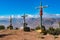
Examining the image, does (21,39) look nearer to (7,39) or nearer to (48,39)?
(7,39)

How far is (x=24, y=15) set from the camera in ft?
173

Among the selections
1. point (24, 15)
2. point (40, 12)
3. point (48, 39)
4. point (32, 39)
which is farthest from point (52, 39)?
point (24, 15)

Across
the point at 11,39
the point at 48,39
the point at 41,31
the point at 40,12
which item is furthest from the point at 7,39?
the point at 40,12

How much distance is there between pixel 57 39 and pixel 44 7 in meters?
13.2

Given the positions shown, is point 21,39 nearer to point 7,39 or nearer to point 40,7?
point 7,39

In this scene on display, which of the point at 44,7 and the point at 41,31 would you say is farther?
the point at 44,7

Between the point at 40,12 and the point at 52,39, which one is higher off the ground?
the point at 40,12

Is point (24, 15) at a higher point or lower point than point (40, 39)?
higher

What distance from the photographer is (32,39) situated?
95.0 feet

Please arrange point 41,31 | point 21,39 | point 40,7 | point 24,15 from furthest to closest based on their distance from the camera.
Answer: point 24,15 < point 40,7 < point 41,31 < point 21,39

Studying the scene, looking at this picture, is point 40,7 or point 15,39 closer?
point 15,39

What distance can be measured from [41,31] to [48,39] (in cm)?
905

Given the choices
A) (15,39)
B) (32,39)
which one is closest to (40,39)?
(32,39)

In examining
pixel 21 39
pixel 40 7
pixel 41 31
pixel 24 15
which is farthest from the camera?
pixel 24 15
